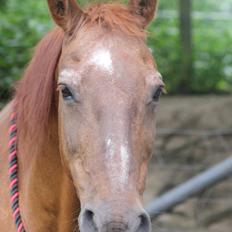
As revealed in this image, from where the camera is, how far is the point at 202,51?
9.28 metres

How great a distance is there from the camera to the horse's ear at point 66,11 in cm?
351

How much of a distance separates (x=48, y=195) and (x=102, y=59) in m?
0.73

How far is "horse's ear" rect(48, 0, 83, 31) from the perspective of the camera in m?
3.51

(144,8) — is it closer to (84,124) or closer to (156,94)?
(156,94)

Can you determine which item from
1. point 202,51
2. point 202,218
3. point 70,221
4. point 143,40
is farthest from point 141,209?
point 202,51

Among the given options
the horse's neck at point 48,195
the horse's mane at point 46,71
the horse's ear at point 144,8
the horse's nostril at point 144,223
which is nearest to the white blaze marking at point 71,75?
the horse's mane at point 46,71

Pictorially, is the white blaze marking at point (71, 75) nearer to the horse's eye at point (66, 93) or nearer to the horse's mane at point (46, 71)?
the horse's eye at point (66, 93)

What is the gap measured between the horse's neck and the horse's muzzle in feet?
1.74

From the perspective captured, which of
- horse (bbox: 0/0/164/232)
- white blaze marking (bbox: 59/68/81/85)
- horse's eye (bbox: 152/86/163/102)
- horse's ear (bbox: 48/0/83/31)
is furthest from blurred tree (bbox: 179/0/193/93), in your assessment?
white blaze marking (bbox: 59/68/81/85)

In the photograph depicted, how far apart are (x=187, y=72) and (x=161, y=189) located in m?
1.60

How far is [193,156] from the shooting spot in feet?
27.6

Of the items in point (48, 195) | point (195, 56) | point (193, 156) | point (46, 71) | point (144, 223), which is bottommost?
point (193, 156)

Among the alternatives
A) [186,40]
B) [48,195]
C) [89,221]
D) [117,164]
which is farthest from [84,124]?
[186,40]

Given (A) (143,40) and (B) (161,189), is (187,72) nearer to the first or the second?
(B) (161,189)
